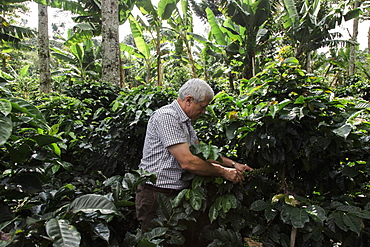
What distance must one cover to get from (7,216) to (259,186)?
1375mm

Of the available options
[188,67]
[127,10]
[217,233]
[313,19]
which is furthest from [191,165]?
[188,67]

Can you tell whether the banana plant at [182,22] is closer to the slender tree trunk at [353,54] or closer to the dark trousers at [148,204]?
the slender tree trunk at [353,54]

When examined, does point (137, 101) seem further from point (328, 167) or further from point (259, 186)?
point (328, 167)

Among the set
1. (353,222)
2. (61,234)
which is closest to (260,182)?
(353,222)

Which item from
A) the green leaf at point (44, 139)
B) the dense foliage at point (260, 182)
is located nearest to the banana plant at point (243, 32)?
the dense foliage at point (260, 182)

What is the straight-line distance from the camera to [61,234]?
0.81 metres

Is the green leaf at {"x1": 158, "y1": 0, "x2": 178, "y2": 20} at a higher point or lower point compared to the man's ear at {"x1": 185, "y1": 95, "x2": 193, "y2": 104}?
higher

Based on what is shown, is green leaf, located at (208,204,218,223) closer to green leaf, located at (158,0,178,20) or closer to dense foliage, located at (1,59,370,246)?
dense foliage, located at (1,59,370,246)

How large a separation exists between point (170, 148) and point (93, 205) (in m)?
0.94

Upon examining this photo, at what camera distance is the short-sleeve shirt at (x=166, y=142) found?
1859 millimetres

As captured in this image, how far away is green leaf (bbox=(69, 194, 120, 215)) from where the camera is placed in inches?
36.5

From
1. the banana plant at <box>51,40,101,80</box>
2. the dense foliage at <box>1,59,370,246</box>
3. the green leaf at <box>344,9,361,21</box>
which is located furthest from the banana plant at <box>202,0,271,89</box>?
the dense foliage at <box>1,59,370,246</box>

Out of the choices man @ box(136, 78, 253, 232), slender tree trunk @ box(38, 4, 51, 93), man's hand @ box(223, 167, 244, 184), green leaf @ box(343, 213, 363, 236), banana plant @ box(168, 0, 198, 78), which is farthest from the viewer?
banana plant @ box(168, 0, 198, 78)

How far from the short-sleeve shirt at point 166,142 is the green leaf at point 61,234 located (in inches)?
41.1
